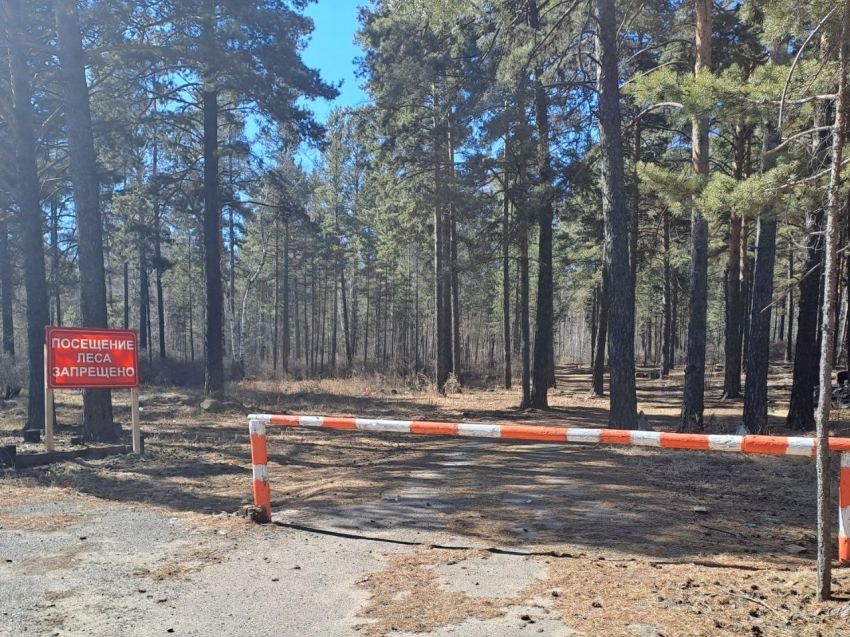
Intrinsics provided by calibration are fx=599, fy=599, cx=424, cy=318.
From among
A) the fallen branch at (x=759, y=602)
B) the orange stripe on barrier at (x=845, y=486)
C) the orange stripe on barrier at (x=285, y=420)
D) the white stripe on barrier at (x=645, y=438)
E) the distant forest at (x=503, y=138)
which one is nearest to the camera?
the fallen branch at (x=759, y=602)

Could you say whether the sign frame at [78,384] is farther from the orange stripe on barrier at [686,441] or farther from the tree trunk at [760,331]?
the tree trunk at [760,331]

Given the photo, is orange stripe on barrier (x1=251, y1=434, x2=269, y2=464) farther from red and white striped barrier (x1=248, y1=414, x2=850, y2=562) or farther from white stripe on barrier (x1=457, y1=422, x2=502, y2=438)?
white stripe on barrier (x1=457, y1=422, x2=502, y2=438)

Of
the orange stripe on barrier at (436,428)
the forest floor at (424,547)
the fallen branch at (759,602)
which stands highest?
the orange stripe on barrier at (436,428)

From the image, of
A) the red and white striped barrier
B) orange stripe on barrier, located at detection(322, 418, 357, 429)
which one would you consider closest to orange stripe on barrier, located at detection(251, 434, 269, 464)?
the red and white striped barrier

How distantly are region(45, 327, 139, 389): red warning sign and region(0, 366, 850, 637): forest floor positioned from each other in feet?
4.31

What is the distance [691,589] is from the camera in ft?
13.3

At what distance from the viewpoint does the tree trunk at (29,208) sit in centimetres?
1224

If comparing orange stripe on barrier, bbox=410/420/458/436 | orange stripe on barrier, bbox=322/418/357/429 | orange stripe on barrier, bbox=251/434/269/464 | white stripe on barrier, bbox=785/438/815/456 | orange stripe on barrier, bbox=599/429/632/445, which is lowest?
orange stripe on barrier, bbox=251/434/269/464

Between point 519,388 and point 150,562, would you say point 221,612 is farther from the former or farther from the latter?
point 519,388

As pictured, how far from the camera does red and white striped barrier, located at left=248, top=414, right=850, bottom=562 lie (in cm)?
427

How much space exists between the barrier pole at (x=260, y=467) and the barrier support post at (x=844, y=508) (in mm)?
4848

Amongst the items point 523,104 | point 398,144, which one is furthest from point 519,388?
point 523,104

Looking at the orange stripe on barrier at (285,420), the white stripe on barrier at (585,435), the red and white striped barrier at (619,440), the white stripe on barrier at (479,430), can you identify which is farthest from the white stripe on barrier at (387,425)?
the white stripe on barrier at (585,435)

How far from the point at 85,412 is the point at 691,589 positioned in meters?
10.7
